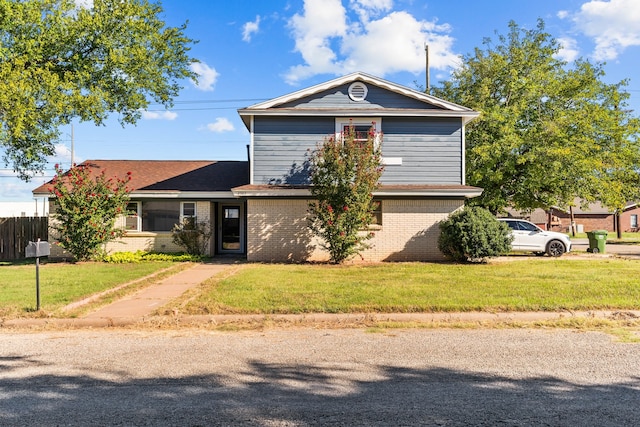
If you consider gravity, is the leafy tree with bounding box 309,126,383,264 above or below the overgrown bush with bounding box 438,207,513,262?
above

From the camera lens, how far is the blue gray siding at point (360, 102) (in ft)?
54.0

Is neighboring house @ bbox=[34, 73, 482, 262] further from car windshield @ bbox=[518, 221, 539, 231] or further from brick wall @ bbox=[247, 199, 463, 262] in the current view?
car windshield @ bbox=[518, 221, 539, 231]

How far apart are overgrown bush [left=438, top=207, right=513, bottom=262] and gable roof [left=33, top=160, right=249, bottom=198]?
8.90m

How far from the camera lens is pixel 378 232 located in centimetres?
1603

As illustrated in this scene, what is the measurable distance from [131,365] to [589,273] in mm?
11403

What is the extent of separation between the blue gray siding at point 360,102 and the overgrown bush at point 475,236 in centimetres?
457

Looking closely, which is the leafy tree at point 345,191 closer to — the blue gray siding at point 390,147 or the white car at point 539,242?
the blue gray siding at point 390,147

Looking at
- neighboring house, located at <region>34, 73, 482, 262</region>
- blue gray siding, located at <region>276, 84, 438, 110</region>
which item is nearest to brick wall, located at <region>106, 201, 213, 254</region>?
neighboring house, located at <region>34, 73, 482, 262</region>

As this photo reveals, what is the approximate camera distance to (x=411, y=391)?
14.5ft

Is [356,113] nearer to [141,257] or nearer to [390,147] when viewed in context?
[390,147]

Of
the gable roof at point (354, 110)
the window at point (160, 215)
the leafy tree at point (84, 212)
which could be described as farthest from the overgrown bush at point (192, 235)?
the gable roof at point (354, 110)

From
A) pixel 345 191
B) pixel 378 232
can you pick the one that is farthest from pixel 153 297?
pixel 378 232

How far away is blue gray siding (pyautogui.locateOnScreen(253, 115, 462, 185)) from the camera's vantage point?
16141mm

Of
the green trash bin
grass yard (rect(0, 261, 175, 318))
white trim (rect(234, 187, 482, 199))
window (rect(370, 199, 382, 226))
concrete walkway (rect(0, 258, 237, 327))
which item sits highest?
white trim (rect(234, 187, 482, 199))
